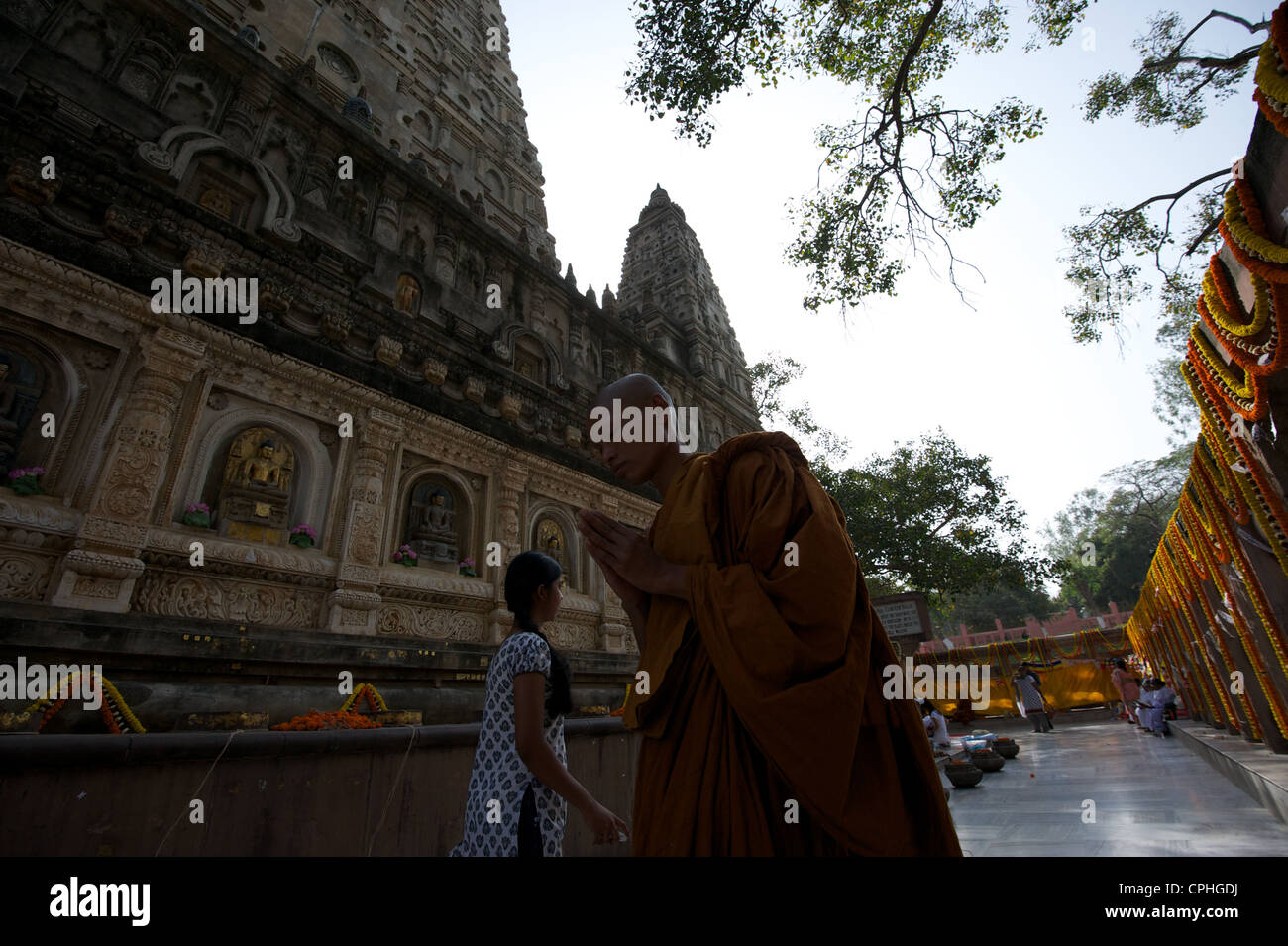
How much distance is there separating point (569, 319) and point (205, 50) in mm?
8190

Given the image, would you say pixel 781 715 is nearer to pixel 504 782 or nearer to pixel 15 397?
pixel 504 782

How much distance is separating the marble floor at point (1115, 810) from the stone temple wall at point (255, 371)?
4.90 metres

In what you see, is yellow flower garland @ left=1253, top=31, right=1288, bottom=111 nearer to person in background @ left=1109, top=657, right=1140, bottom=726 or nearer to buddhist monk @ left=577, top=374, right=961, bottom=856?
buddhist monk @ left=577, top=374, right=961, bottom=856

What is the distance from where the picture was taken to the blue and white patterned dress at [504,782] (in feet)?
6.54

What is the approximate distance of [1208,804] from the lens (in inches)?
186

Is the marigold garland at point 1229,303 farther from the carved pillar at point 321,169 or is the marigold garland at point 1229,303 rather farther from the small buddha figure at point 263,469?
the carved pillar at point 321,169

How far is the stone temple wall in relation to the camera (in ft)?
18.6

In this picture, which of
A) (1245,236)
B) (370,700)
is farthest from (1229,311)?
(370,700)

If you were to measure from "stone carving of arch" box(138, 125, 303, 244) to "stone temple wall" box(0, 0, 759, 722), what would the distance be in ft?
0.12

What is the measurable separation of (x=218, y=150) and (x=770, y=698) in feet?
38.1

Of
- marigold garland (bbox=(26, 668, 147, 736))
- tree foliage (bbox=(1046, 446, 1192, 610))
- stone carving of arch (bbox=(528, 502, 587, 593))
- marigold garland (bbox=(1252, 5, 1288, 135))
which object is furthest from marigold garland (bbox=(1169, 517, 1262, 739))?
tree foliage (bbox=(1046, 446, 1192, 610))

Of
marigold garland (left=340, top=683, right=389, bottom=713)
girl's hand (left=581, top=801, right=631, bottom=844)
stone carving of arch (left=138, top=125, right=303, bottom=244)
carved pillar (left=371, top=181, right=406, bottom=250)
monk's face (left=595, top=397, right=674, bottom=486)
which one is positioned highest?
carved pillar (left=371, top=181, right=406, bottom=250)
